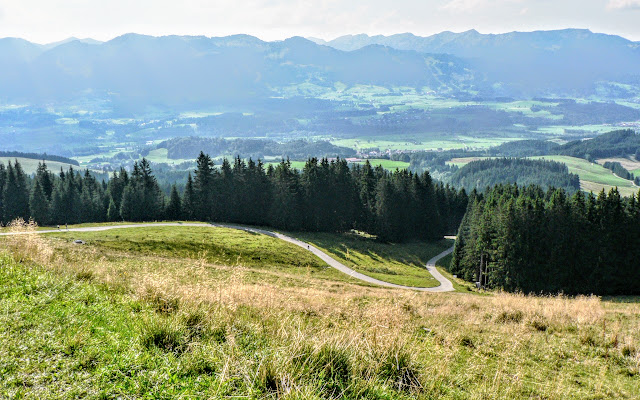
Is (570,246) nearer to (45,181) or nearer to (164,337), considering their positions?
(164,337)

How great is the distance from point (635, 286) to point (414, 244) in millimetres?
44021

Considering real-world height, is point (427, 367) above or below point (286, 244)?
above

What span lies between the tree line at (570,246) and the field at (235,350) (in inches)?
2037

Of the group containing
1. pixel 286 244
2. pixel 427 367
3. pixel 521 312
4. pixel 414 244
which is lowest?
pixel 414 244

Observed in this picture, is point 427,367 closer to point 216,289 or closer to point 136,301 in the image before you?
point 216,289

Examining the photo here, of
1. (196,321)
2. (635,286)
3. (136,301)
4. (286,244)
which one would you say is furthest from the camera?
(286,244)

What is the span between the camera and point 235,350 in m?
6.50

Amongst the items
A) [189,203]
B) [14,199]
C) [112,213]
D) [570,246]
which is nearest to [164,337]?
[570,246]

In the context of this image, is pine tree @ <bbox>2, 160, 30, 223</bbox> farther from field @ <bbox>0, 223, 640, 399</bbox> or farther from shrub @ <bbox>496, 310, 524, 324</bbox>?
shrub @ <bbox>496, 310, 524, 324</bbox>

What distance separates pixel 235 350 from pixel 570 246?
6376 centimetres

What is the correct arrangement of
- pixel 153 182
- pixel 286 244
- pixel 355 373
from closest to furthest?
pixel 355 373 < pixel 286 244 < pixel 153 182

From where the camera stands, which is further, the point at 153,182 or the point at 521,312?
the point at 153,182

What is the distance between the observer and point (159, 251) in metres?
46.4

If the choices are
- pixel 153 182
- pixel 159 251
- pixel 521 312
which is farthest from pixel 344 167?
pixel 521 312
